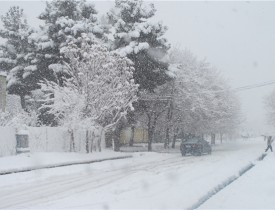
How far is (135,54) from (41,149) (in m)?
13.1

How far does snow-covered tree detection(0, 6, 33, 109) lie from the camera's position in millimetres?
49031

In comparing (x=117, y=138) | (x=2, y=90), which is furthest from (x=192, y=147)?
(x=2, y=90)

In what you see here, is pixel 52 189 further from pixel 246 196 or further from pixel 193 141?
pixel 193 141

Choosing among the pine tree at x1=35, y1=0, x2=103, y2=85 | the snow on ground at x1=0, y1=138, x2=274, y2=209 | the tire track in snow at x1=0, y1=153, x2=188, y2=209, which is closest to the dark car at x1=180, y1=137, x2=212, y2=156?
the pine tree at x1=35, y1=0, x2=103, y2=85

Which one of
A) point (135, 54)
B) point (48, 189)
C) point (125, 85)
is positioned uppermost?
point (135, 54)

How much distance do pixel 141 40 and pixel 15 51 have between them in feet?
59.4

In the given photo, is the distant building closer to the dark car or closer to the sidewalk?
the sidewalk

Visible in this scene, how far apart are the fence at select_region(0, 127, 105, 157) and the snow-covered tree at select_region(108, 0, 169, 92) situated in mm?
7874

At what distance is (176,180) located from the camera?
17547 mm

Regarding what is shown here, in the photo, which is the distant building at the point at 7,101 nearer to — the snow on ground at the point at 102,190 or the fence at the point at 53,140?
the fence at the point at 53,140

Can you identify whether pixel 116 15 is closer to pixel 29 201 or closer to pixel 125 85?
pixel 125 85

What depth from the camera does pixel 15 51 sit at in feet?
170

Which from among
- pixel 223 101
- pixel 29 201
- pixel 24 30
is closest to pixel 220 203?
pixel 29 201

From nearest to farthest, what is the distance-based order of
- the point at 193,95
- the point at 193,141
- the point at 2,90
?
the point at 193,141
the point at 2,90
the point at 193,95
